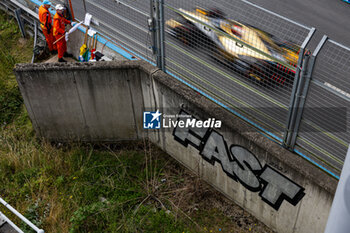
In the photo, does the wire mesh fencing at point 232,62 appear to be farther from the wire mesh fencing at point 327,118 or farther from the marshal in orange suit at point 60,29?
the marshal in orange suit at point 60,29

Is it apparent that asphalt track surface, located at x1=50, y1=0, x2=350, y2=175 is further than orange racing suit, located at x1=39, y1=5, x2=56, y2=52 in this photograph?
No

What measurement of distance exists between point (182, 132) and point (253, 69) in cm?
205

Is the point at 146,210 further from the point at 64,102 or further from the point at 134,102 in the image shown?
the point at 64,102

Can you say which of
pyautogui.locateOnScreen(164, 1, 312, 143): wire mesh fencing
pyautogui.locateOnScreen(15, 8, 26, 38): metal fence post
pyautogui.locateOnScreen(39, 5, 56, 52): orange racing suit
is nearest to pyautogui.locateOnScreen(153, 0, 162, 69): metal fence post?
pyautogui.locateOnScreen(164, 1, 312, 143): wire mesh fencing

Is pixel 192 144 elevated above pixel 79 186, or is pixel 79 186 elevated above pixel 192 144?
pixel 192 144

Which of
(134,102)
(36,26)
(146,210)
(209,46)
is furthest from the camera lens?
(36,26)

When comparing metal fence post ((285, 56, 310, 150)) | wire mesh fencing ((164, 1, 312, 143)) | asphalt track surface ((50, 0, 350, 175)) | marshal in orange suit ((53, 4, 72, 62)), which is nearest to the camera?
metal fence post ((285, 56, 310, 150))

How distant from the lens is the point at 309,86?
5594mm

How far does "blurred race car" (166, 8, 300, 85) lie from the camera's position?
5.87 m

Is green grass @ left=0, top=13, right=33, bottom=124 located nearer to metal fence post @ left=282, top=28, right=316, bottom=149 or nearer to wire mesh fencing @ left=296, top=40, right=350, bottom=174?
metal fence post @ left=282, top=28, right=316, bottom=149

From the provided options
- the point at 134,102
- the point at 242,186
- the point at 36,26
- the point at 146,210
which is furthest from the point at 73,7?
the point at 242,186

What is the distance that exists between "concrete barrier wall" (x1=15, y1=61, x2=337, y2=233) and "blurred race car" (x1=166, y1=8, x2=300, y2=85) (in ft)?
2.73

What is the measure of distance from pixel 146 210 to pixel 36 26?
6.78m

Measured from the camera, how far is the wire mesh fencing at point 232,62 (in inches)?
237
